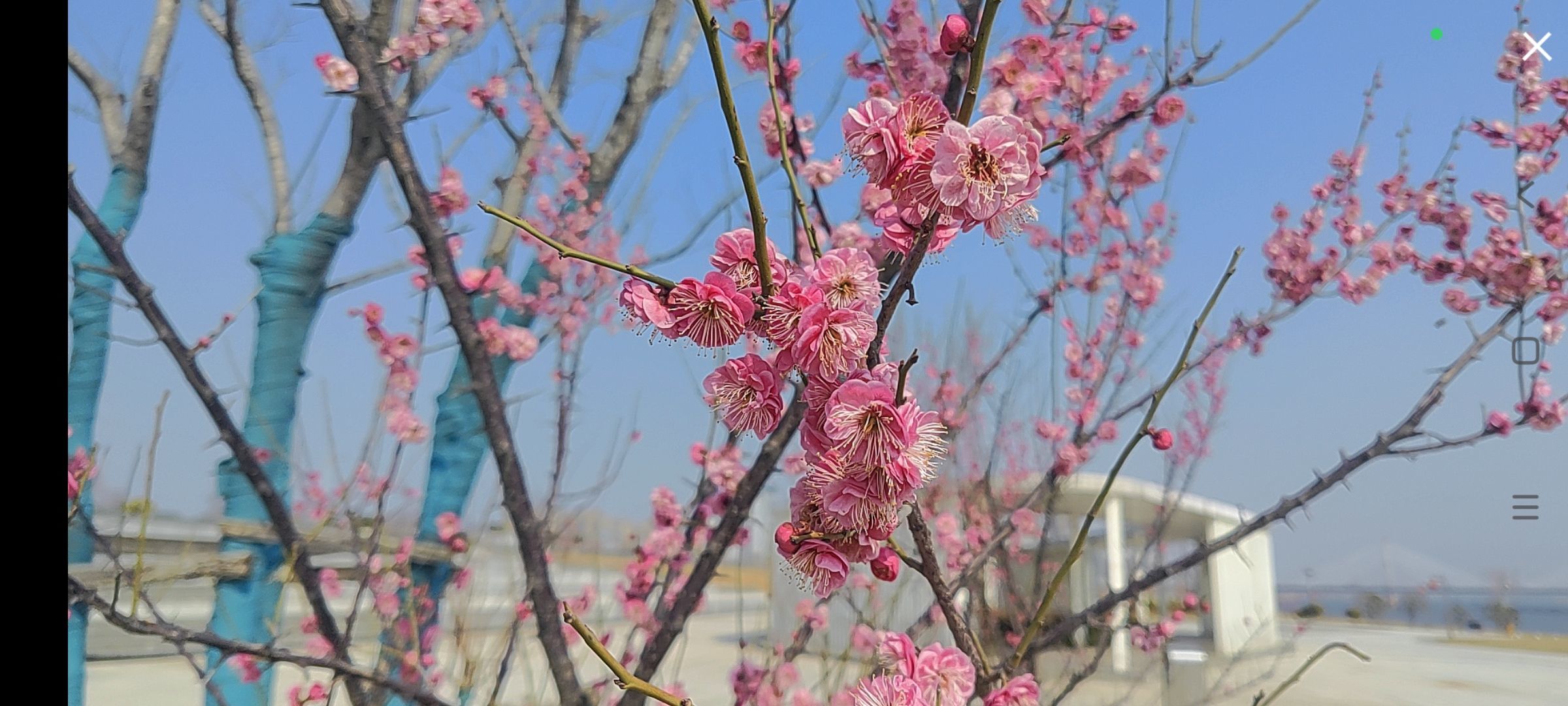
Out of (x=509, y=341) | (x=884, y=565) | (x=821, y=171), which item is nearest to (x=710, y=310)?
(x=884, y=565)

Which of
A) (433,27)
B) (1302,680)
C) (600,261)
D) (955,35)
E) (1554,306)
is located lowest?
(1302,680)

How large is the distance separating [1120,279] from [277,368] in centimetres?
154

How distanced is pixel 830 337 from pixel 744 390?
62 mm

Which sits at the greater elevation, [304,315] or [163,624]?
[304,315]

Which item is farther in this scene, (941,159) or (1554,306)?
(1554,306)

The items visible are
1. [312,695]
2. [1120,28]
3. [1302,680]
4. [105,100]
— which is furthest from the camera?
[1302,680]

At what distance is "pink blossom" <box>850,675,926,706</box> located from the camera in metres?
0.34

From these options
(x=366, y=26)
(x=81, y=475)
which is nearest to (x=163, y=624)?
(x=81, y=475)

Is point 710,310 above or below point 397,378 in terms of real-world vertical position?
below

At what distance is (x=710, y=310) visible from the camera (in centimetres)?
32

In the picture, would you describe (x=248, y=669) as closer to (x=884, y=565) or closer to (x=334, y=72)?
Result: (x=334, y=72)
